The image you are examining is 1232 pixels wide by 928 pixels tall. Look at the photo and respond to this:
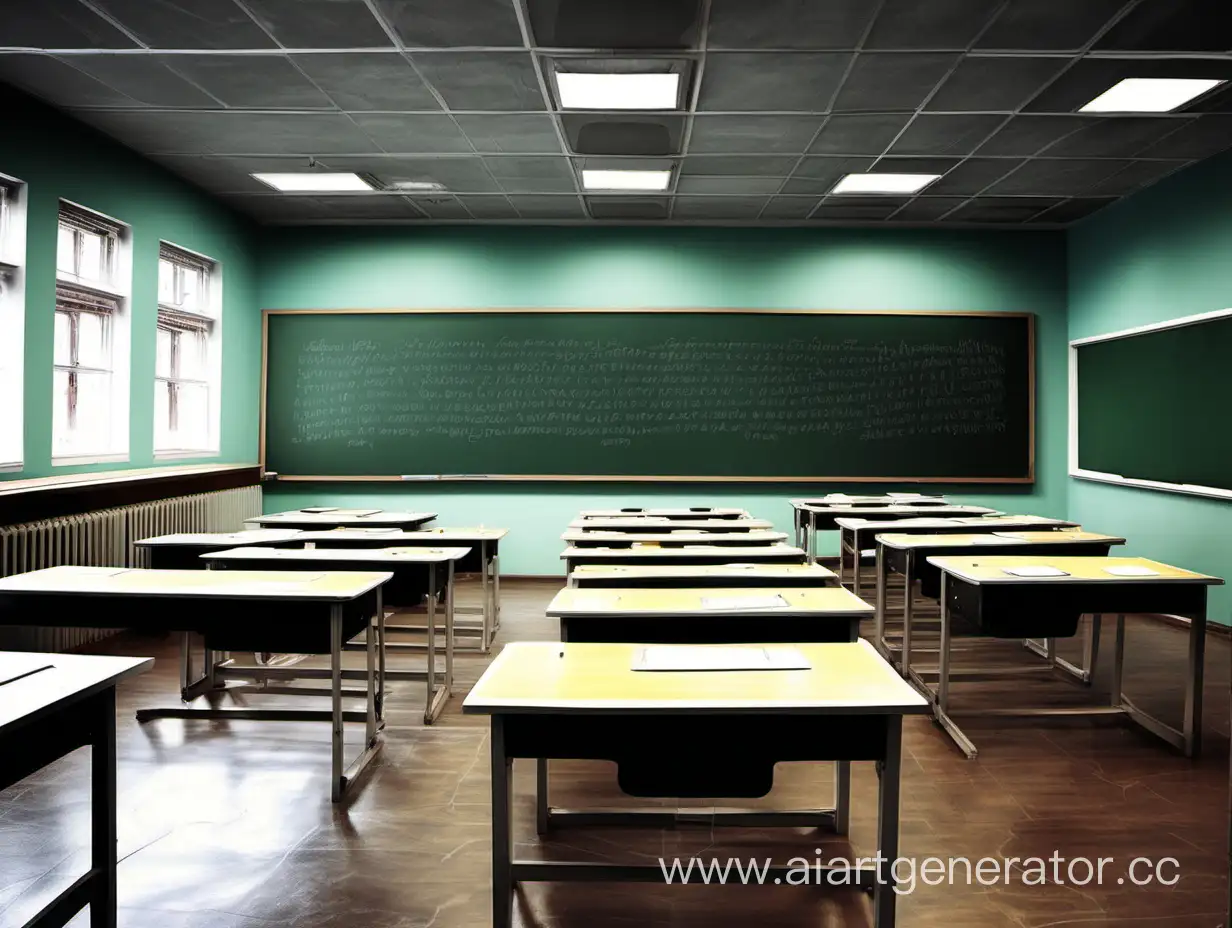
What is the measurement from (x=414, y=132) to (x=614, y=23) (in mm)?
1777

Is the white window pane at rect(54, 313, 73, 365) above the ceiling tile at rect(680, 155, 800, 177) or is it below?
below

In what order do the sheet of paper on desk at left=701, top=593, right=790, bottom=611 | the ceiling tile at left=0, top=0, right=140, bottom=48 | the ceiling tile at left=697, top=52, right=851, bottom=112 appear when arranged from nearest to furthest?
1. the sheet of paper on desk at left=701, top=593, right=790, bottom=611
2. the ceiling tile at left=0, top=0, right=140, bottom=48
3. the ceiling tile at left=697, top=52, right=851, bottom=112

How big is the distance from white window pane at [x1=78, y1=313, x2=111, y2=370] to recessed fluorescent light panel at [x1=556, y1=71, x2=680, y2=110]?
3.15 meters

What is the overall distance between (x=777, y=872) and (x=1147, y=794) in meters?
1.58

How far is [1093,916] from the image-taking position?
2.00 metres

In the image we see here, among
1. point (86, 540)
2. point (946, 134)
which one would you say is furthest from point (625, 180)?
point (86, 540)

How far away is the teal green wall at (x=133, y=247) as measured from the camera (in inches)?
172

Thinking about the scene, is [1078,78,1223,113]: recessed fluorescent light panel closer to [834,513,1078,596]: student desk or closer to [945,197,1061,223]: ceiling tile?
[945,197,1061,223]: ceiling tile

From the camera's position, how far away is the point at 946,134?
4.80m

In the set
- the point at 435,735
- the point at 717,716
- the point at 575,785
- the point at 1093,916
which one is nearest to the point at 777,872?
the point at 717,716

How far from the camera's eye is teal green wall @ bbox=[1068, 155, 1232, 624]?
5086 mm

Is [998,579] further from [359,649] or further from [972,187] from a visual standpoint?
[972,187]

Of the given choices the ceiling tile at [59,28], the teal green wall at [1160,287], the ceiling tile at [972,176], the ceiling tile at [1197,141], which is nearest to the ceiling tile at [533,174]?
the ceiling tile at [59,28]

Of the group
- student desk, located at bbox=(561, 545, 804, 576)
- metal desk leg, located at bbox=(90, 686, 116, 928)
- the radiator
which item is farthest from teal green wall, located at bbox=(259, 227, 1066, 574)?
metal desk leg, located at bbox=(90, 686, 116, 928)
